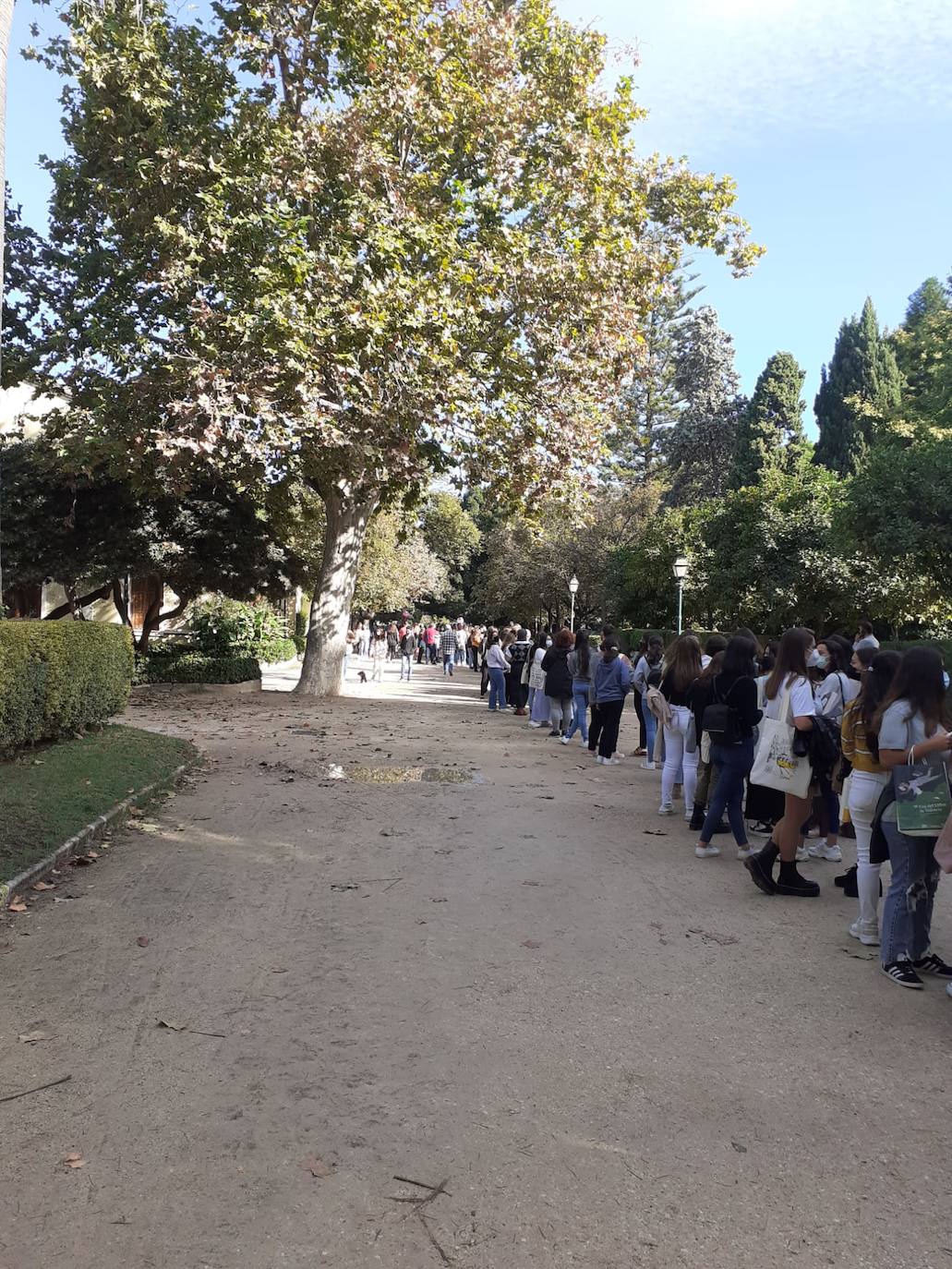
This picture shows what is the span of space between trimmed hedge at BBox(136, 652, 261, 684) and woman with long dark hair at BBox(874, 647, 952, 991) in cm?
2081

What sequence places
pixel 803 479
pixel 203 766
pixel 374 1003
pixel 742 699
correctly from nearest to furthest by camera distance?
1. pixel 374 1003
2. pixel 742 699
3. pixel 203 766
4. pixel 803 479

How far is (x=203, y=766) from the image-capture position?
1214cm

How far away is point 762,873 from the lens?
671 centimetres

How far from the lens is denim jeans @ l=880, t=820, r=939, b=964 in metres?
5.05

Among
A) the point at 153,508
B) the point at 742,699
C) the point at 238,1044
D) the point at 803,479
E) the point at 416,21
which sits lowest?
the point at 238,1044

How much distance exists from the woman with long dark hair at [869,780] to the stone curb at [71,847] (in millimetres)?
4968

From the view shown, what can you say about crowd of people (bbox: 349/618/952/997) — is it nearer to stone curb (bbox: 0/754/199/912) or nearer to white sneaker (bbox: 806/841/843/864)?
white sneaker (bbox: 806/841/843/864)

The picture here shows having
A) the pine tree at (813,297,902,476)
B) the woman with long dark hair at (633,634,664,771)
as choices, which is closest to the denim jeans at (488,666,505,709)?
the woman with long dark hair at (633,634,664,771)

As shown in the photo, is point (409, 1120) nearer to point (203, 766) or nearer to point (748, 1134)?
Answer: point (748, 1134)

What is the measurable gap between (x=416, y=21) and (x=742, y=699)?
49.8 feet

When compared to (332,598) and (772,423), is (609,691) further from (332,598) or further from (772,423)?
(772,423)

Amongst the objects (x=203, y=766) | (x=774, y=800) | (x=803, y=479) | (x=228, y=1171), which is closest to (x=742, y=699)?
(x=774, y=800)

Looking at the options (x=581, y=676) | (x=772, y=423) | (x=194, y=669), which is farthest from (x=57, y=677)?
(x=772, y=423)

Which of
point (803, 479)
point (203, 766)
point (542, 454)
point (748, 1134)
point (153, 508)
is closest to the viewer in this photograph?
point (748, 1134)
